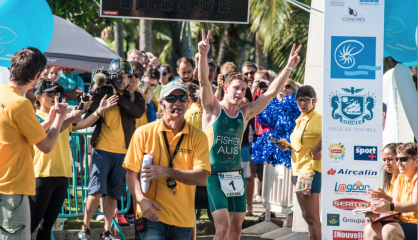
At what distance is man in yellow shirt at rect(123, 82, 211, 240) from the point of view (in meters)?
3.79

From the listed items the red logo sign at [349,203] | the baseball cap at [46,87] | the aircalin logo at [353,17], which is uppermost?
the aircalin logo at [353,17]

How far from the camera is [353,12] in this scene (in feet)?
16.6

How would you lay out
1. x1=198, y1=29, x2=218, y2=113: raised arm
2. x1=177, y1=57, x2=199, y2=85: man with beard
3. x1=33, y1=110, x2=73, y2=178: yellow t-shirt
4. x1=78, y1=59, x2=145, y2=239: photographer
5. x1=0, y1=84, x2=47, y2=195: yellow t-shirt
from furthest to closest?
x1=177, y1=57, x2=199, y2=85: man with beard
x1=78, y1=59, x2=145, y2=239: photographer
x1=33, y1=110, x2=73, y2=178: yellow t-shirt
x1=198, y1=29, x2=218, y2=113: raised arm
x1=0, y1=84, x2=47, y2=195: yellow t-shirt

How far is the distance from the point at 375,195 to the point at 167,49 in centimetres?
2824

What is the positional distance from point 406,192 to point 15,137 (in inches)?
150

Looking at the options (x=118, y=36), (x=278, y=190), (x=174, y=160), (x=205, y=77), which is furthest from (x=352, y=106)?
(x=118, y=36)

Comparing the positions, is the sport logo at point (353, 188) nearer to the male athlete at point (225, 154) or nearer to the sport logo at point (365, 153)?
the sport logo at point (365, 153)

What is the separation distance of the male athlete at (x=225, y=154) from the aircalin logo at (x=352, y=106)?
1.01 metres

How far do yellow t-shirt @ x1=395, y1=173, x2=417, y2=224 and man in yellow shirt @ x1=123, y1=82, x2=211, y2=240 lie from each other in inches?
91.0

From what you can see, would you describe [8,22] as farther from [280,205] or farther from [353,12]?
[280,205]

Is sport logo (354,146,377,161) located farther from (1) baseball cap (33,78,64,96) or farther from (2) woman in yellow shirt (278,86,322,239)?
(1) baseball cap (33,78,64,96)

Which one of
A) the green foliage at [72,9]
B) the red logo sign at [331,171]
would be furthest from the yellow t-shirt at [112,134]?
the green foliage at [72,9]

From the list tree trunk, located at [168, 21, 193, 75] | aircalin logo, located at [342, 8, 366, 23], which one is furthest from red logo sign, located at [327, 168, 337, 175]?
tree trunk, located at [168, 21, 193, 75]

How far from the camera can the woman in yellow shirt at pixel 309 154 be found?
6.09m
